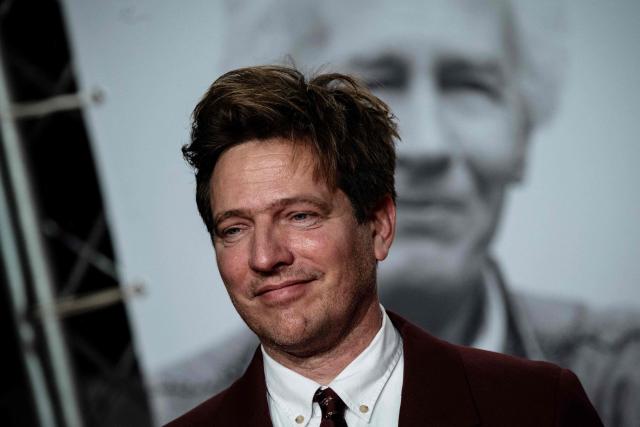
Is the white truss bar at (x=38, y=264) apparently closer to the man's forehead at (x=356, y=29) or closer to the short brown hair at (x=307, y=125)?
the man's forehead at (x=356, y=29)

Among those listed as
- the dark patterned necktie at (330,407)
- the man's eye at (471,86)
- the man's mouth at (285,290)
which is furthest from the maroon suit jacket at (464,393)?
the man's eye at (471,86)

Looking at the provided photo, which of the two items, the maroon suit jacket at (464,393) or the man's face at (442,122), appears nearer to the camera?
the maroon suit jacket at (464,393)

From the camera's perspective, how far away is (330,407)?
1622mm

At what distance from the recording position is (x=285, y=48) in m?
2.90

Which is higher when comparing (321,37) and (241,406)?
(321,37)

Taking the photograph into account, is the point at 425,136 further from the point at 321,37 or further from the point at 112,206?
the point at 112,206

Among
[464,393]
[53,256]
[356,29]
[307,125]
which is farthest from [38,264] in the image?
[464,393]

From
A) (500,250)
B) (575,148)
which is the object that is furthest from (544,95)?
(500,250)

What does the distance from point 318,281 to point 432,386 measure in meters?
0.29

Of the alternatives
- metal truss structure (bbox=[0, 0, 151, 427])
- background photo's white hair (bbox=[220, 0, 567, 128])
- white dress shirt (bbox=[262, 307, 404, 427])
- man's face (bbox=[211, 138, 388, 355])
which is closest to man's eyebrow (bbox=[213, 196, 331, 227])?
man's face (bbox=[211, 138, 388, 355])

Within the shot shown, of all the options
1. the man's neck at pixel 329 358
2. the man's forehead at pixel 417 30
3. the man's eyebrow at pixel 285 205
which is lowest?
the man's neck at pixel 329 358

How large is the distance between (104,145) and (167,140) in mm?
229

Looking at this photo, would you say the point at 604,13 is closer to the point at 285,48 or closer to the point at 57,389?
the point at 285,48

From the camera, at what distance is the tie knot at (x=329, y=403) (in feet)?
5.31
